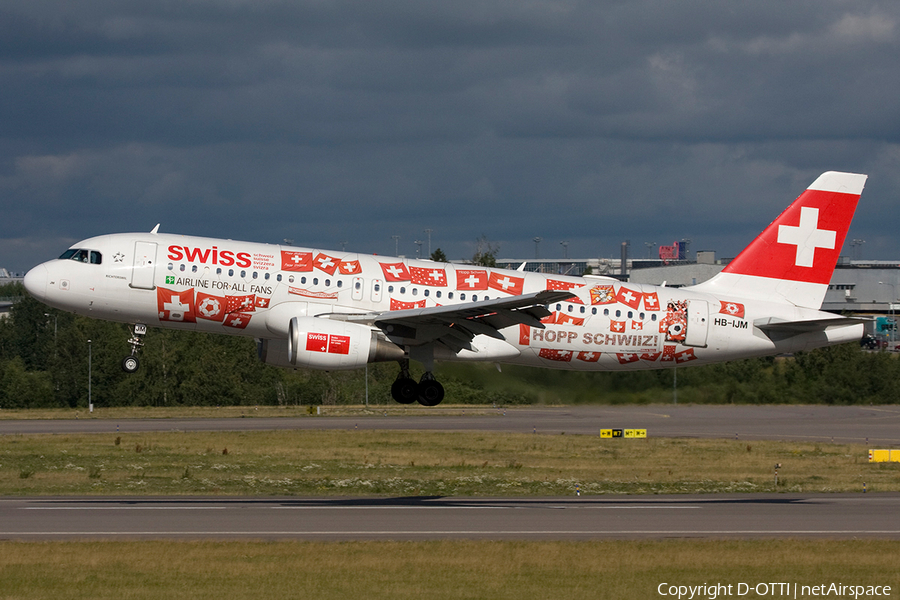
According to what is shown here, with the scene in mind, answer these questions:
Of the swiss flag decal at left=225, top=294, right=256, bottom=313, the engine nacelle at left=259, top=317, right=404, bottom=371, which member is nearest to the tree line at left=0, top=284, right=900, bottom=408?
the engine nacelle at left=259, top=317, right=404, bottom=371

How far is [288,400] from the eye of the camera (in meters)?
104

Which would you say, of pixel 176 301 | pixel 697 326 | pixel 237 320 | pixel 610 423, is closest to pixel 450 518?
pixel 237 320

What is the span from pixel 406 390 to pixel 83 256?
10.5 m

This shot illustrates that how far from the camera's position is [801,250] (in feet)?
121

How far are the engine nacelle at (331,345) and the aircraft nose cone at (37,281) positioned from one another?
7.69m

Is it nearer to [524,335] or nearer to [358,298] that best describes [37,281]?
[358,298]

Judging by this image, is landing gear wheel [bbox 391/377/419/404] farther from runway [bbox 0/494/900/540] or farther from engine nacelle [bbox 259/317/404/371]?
runway [bbox 0/494/900/540]

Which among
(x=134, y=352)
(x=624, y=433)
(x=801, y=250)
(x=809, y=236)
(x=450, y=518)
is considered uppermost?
(x=809, y=236)

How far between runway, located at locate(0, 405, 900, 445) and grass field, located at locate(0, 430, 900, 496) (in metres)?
4.57

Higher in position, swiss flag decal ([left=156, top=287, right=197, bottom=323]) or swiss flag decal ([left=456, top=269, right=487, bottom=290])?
swiss flag decal ([left=456, top=269, right=487, bottom=290])

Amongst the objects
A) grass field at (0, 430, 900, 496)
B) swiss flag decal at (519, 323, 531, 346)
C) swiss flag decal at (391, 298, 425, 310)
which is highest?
swiss flag decal at (391, 298, 425, 310)

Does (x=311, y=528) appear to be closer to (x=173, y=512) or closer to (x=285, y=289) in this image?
(x=173, y=512)

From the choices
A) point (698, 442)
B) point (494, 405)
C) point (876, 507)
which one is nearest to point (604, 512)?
point (876, 507)

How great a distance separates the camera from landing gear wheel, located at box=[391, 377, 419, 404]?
32156 millimetres
